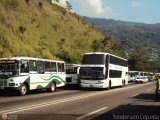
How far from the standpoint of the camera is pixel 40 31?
74125 millimetres

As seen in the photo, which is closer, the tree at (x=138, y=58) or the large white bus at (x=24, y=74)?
the large white bus at (x=24, y=74)

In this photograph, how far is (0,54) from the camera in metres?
49.4

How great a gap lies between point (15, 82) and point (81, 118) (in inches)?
520

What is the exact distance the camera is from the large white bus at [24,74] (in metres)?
27.6

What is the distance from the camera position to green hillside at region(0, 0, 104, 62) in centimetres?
5853

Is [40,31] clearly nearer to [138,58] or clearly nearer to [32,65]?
[32,65]

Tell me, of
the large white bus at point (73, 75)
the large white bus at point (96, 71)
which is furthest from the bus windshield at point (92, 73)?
the large white bus at point (73, 75)

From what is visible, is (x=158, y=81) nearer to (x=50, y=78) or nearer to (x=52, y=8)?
(x=50, y=78)

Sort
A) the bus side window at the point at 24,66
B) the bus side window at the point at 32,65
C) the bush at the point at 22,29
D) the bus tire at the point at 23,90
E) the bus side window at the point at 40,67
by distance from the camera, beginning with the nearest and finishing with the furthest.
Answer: the bus tire at the point at 23,90 → the bus side window at the point at 24,66 → the bus side window at the point at 32,65 → the bus side window at the point at 40,67 → the bush at the point at 22,29

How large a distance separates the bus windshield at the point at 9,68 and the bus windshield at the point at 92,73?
11309 millimetres

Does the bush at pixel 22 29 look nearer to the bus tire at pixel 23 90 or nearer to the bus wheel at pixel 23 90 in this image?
the bus tire at pixel 23 90

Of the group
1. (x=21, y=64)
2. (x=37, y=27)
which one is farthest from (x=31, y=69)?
(x=37, y=27)

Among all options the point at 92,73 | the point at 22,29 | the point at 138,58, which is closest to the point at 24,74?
the point at 92,73

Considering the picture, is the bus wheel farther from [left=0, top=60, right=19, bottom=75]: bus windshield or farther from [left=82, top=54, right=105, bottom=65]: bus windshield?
[left=82, top=54, right=105, bottom=65]: bus windshield
